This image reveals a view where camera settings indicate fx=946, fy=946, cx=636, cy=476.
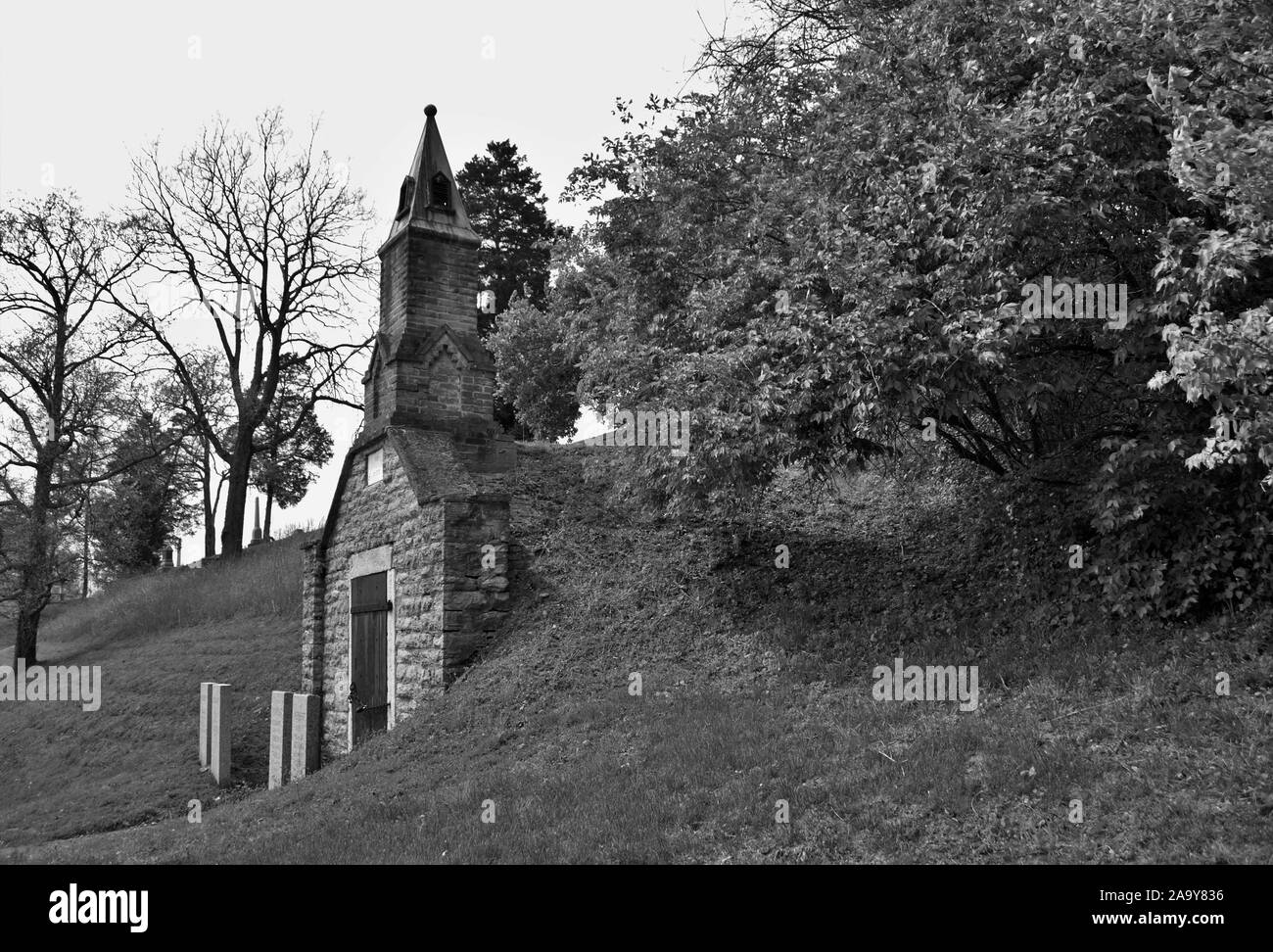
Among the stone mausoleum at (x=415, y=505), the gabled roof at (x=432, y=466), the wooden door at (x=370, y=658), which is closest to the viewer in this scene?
the stone mausoleum at (x=415, y=505)

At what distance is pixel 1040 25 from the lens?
8.20 meters

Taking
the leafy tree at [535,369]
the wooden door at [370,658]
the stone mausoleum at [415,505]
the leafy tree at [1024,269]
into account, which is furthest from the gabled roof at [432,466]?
the leafy tree at [535,369]

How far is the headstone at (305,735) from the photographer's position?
44.9 ft

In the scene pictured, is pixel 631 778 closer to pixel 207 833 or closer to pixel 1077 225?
pixel 207 833

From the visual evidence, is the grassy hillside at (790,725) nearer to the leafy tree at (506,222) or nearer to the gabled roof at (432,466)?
the gabled roof at (432,466)

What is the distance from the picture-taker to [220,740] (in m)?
14.8

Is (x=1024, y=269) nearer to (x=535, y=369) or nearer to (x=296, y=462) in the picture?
(x=535, y=369)

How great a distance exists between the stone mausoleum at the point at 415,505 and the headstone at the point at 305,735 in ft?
2.01

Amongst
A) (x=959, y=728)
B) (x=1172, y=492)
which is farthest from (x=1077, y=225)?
(x=959, y=728)

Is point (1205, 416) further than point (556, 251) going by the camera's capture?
No

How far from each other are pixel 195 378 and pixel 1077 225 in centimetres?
3184

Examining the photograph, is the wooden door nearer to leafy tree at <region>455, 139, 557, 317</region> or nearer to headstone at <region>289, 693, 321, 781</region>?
headstone at <region>289, 693, 321, 781</region>

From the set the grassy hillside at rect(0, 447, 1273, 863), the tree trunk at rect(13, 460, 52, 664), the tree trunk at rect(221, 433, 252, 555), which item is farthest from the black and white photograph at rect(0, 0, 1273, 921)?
the tree trunk at rect(221, 433, 252, 555)

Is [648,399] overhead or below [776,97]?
below
